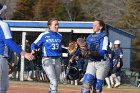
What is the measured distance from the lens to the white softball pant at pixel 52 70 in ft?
38.0

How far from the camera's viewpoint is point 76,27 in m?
22.3

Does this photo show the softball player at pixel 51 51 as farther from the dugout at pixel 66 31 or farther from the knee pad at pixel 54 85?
the dugout at pixel 66 31

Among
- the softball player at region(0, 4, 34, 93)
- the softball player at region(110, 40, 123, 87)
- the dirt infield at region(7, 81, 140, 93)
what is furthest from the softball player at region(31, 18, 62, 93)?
the softball player at region(110, 40, 123, 87)

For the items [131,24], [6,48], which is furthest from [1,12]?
[131,24]

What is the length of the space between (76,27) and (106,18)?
1120 inches

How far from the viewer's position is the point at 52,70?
38.1ft

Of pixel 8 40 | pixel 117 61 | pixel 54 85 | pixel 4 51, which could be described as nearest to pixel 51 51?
pixel 54 85

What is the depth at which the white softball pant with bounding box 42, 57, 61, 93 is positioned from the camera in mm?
11570

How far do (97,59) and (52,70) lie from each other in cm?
104

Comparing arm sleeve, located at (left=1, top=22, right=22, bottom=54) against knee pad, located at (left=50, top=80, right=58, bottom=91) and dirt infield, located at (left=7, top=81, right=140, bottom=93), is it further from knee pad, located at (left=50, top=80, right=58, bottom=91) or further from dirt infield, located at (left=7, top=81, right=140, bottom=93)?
dirt infield, located at (left=7, top=81, right=140, bottom=93)

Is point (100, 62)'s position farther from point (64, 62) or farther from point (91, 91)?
point (64, 62)

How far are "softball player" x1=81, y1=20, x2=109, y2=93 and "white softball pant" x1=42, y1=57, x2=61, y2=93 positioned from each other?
2.11 feet

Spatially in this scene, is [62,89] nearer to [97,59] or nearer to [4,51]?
[97,59]

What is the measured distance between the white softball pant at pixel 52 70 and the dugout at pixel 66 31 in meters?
10.2
